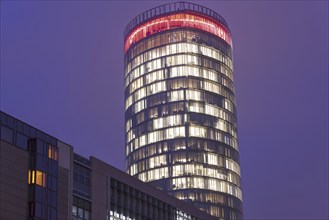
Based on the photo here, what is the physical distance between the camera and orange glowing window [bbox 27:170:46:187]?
92.6 m

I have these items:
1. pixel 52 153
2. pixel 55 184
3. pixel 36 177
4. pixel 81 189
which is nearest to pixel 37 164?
pixel 36 177

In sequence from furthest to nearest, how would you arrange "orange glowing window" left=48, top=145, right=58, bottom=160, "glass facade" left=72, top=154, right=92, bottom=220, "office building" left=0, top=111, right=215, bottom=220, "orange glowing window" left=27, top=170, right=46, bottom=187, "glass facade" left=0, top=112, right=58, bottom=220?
1. "glass facade" left=72, top=154, right=92, bottom=220
2. "orange glowing window" left=48, top=145, right=58, bottom=160
3. "orange glowing window" left=27, top=170, right=46, bottom=187
4. "glass facade" left=0, top=112, right=58, bottom=220
5. "office building" left=0, top=111, right=215, bottom=220

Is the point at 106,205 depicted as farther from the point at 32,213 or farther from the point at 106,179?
the point at 32,213

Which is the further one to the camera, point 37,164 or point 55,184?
point 55,184

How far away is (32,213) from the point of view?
9156 centimetres

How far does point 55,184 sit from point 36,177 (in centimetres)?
450

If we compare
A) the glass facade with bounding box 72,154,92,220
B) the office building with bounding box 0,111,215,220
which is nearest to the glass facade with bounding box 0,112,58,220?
the office building with bounding box 0,111,215,220

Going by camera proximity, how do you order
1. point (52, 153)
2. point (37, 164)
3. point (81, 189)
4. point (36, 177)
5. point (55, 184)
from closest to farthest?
point (36, 177) → point (37, 164) → point (55, 184) → point (52, 153) → point (81, 189)

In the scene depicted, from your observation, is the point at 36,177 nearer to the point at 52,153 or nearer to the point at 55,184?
the point at 55,184

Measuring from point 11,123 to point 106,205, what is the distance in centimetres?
2407

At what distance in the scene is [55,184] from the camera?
9712 cm

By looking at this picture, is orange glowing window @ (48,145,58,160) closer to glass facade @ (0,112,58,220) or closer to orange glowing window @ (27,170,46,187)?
glass facade @ (0,112,58,220)

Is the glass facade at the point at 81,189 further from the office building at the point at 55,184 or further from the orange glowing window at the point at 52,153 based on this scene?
the orange glowing window at the point at 52,153

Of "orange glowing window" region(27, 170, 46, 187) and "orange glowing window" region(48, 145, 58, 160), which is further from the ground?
"orange glowing window" region(48, 145, 58, 160)
